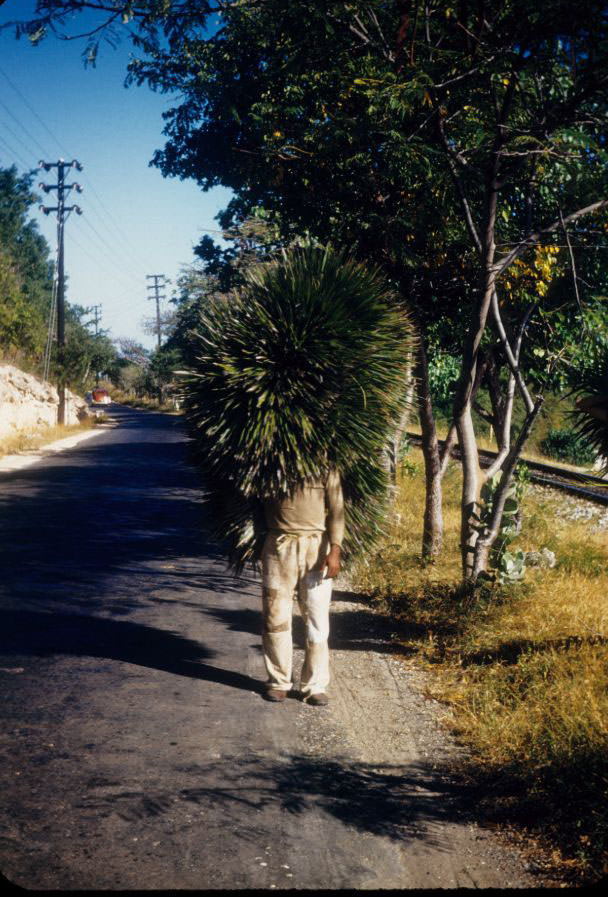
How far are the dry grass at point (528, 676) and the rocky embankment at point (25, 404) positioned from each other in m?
23.0

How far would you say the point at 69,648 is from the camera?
625 centimetres

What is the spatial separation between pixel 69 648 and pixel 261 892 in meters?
3.59

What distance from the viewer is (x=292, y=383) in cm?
512

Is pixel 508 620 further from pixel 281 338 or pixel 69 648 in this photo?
pixel 69 648

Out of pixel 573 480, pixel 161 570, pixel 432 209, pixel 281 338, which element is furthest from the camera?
pixel 573 480

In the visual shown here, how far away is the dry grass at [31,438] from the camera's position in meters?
24.8

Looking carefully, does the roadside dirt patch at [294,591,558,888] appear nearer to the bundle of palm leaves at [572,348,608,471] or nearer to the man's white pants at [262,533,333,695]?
the man's white pants at [262,533,333,695]

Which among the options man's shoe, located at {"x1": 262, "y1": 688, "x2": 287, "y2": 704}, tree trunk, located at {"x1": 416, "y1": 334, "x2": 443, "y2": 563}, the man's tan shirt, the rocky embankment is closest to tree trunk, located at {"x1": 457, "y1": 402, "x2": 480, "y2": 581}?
tree trunk, located at {"x1": 416, "y1": 334, "x2": 443, "y2": 563}

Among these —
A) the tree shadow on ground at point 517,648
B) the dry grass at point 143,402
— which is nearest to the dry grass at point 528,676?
the tree shadow on ground at point 517,648

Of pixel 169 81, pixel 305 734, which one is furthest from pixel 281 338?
pixel 169 81

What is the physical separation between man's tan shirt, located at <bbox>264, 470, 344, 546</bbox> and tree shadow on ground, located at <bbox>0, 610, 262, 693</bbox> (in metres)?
1.19

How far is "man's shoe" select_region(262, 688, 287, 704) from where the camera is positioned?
527 cm

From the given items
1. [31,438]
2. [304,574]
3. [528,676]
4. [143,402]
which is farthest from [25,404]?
[143,402]

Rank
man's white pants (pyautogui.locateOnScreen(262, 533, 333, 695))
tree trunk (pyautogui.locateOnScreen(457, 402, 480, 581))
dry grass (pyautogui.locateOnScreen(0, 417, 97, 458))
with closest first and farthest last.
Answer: man's white pants (pyautogui.locateOnScreen(262, 533, 333, 695)) < tree trunk (pyautogui.locateOnScreen(457, 402, 480, 581)) < dry grass (pyautogui.locateOnScreen(0, 417, 97, 458))
